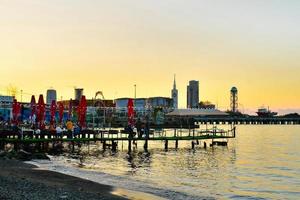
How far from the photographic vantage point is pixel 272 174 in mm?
43812

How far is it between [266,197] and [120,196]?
11.1 m

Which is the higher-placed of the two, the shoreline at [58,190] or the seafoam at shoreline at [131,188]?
the shoreline at [58,190]

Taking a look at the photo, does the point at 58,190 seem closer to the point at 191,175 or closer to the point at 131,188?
the point at 131,188

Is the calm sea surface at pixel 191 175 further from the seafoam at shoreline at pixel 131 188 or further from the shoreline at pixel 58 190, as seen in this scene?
the shoreline at pixel 58 190

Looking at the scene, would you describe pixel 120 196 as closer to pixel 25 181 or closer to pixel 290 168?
pixel 25 181

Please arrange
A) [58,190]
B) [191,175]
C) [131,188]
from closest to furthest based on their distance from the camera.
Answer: [58,190] < [131,188] < [191,175]

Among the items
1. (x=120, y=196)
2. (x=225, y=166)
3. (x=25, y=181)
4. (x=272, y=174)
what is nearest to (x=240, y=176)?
(x=272, y=174)

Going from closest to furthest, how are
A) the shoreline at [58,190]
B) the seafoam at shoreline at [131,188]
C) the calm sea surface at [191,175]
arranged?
the shoreline at [58,190] < the seafoam at shoreline at [131,188] < the calm sea surface at [191,175]

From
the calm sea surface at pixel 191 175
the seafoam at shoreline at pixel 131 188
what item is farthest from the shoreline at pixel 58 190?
the calm sea surface at pixel 191 175

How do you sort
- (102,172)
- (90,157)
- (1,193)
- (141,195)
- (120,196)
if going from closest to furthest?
(1,193) → (120,196) → (141,195) → (102,172) → (90,157)

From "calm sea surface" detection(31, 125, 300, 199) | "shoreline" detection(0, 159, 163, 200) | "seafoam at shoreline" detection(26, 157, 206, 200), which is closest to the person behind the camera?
"shoreline" detection(0, 159, 163, 200)

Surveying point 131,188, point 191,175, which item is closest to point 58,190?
point 131,188

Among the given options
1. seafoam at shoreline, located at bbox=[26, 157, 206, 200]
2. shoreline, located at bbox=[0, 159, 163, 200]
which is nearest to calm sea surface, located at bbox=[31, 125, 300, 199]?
seafoam at shoreline, located at bbox=[26, 157, 206, 200]

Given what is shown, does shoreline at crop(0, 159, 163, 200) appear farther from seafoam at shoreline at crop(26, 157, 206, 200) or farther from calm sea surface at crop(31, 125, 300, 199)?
calm sea surface at crop(31, 125, 300, 199)
